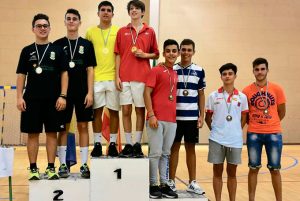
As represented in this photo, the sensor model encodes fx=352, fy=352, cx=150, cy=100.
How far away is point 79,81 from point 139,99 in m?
0.73

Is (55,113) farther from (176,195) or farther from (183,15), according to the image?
(183,15)

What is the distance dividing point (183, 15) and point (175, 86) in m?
7.46

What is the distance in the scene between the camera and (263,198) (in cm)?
502

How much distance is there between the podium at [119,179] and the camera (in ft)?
13.0

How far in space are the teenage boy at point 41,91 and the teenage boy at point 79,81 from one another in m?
0.15

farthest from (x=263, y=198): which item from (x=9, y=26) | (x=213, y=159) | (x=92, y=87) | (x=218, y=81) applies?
(x=9, y=26)

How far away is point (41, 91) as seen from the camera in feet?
12.7

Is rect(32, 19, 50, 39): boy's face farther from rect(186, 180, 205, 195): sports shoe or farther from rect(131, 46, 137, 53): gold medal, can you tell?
rect(186, 180, 205, 195): sports shoe

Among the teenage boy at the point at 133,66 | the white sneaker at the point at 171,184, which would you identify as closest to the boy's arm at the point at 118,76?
the teenage boy at the point at 133,66

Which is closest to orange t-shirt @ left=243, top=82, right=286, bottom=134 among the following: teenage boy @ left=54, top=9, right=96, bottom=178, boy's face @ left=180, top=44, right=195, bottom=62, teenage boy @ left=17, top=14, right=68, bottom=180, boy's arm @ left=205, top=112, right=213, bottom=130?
boy's arm @ left=205, top=112, right=213, bottom=130

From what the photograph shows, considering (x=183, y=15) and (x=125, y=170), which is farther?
(x=183, y=15)

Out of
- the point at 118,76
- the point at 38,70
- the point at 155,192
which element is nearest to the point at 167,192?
the point at 155,192

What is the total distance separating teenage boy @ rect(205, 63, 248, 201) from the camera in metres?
4.12

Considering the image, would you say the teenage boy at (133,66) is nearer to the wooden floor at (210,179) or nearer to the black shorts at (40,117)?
the black shorts at (40,117)
